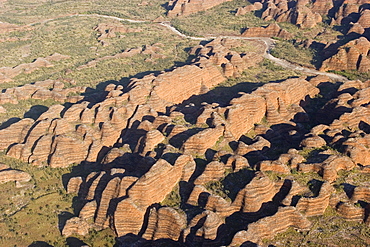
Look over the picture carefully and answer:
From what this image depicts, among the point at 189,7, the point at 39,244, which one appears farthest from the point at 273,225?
the point at 189,7

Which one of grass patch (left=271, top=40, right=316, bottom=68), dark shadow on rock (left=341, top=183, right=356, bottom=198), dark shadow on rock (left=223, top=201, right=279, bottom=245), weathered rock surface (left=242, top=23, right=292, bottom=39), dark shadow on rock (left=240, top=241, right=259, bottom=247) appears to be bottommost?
grass patch (left=271, top=40, right=316, bottom=68)

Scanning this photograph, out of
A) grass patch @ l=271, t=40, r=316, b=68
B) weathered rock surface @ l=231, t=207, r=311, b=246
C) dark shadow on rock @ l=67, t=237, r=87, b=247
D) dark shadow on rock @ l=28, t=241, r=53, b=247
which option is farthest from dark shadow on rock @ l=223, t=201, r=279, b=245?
grass patch @ l=271, t=40, r=316, b=68

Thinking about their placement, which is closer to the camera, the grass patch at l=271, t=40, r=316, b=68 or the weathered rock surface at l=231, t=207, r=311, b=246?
the weathered rock surface at l=231, t=207, r=311, b=246

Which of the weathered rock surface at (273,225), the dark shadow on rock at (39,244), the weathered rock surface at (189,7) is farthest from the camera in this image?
the weathered rock surface at (189,7)

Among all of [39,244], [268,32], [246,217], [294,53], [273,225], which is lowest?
[294,53]

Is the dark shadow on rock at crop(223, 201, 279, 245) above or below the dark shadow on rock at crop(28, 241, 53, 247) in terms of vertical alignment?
above

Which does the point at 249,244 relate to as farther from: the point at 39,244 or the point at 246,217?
the point at 39,244

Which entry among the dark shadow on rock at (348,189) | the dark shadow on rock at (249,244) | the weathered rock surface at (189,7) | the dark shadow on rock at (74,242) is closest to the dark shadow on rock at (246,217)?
the dark shadow on rock at (249,244)

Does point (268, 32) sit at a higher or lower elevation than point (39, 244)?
lower

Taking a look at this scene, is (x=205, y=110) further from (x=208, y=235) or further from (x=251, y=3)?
(x=251, y=3)

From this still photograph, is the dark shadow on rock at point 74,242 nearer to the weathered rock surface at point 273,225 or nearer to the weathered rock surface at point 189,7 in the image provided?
the weathered rock surface at point 273,225

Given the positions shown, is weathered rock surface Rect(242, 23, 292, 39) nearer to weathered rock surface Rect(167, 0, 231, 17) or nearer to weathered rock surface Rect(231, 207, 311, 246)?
weathered rock surface Rect(167, 0, 231, 17)

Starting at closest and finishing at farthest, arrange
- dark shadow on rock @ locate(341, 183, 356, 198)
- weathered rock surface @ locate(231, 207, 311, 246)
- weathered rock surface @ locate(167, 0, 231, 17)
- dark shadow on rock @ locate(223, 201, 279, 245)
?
weathered rock surface @ locate(231, 207, 311, 246) < dark shadow on rock @ locate(223, 201, 279, 245) < dark shadow on rock @ locate(341, 183, 356, 198) < weathered rock surface @ locate(167, 0, 231, 17)
